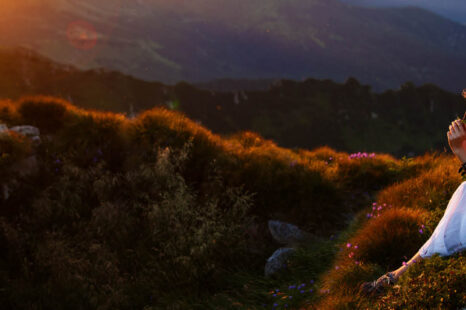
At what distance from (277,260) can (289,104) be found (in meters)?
167

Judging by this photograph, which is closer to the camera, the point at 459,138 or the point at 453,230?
the point at 453,230

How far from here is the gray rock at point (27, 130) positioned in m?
6.86

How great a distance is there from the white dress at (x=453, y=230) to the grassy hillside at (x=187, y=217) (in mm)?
131

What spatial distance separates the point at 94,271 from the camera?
4.77m

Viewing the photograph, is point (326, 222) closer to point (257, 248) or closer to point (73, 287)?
point (257, 248)

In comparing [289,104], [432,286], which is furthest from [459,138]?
[289,104]

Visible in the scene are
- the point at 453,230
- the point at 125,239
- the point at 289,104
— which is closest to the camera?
the point at 453,230

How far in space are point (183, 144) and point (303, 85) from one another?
177 m

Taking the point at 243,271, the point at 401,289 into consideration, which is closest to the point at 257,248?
the point at 243,271

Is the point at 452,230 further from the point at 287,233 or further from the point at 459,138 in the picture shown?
the point at 287,233

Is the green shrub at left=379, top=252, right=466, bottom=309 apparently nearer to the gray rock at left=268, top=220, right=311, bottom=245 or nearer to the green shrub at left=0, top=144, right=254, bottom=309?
the gray rock at left=268, top=220, right=311, bottom=245

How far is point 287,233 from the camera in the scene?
5.40 meters

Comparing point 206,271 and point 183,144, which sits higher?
point 183,144

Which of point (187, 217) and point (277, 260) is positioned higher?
point (187, 217)
